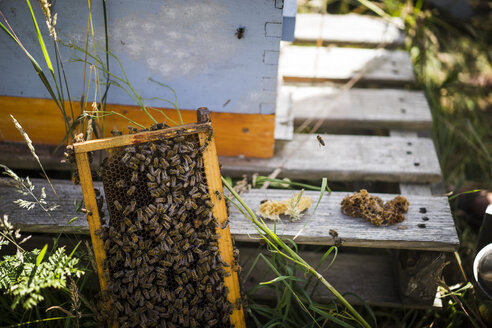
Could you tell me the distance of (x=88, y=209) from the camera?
189 cm

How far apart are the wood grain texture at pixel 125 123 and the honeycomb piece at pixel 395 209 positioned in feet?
2.81

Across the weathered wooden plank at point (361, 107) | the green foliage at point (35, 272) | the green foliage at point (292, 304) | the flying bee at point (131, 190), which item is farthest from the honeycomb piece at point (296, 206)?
the green foliage at point (35, 272)

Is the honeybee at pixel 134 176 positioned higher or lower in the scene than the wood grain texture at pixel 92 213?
higher

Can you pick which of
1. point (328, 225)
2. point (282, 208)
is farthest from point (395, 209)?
point (282, 208)

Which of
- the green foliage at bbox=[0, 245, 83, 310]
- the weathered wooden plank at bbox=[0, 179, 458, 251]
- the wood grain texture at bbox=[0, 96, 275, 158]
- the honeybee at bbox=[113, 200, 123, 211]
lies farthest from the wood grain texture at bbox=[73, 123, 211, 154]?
the wood grain texture at bbox=[0, 96, 275, 158]

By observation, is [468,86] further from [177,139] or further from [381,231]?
[177,139]

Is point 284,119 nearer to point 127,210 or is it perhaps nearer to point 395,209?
point 395,209

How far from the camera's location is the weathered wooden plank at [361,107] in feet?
10.2

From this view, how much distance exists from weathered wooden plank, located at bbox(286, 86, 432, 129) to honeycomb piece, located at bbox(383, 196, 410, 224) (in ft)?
2.93

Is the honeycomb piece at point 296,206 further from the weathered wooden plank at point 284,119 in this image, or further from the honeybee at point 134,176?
the honeybee at point 134,176

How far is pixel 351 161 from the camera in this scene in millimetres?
2760

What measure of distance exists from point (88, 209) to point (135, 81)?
947 millimetres

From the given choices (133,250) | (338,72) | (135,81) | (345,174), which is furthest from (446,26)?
(133,250)

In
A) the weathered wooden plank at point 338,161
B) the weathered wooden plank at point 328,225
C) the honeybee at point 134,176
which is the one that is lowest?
the weathered wooden plank at point 328,225
